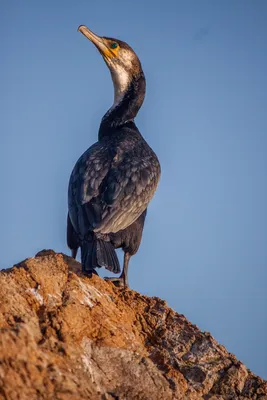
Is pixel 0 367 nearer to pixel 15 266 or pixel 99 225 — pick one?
pixel 15 266

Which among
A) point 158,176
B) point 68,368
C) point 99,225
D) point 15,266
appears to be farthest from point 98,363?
point 158,176

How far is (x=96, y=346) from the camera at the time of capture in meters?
6.75

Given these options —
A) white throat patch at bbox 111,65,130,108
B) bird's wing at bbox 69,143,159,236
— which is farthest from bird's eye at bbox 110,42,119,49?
bird's wing at bbox 69,143,159,236

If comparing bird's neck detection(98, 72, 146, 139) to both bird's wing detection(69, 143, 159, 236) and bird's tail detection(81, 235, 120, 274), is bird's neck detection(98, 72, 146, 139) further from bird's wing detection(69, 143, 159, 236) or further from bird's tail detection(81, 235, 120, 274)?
bird's tail detection(81, 235, 120, 274)

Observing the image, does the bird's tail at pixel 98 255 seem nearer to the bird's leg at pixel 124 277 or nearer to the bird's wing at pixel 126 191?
the bird's wing at pixel 126 191

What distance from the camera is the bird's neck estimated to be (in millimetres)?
12914

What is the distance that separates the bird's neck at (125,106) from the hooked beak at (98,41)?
627mm

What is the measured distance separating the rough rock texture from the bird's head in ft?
18.3

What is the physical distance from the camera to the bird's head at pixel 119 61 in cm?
1352

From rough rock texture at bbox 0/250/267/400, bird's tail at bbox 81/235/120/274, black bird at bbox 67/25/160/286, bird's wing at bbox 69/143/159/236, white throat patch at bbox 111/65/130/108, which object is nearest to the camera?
rough rock texture at bbox 0/250/267/400

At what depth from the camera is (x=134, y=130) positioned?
1260 centimetres

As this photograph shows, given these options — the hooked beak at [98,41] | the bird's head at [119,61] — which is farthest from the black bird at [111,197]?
the hooked beak at [98,41]

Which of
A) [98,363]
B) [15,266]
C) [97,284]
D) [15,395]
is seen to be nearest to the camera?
[15,395]

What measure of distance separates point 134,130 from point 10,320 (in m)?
6.66
